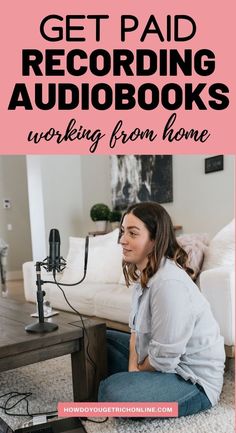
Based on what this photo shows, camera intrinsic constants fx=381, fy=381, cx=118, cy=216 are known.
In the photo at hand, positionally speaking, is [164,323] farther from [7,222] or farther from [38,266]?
[7,222]

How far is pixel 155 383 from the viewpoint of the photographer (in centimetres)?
128

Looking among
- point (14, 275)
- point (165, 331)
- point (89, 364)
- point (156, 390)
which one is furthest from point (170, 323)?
point (14, 275)

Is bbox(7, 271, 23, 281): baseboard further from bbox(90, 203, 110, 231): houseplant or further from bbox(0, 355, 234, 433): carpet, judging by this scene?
bbox(0, 355, 234, 433): carpet

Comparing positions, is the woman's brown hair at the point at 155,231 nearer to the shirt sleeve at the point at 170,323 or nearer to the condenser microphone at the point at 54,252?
the shirt sleeve at the point at 170,323

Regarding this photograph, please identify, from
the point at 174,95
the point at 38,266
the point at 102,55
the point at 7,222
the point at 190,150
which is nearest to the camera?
the point at 102,55

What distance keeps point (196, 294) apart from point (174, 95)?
68 centimetres

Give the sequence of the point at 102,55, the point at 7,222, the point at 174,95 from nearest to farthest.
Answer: the point at 102,55 → the point at 174,95 → the point at 7,222

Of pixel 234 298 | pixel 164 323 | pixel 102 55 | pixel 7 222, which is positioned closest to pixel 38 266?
pixel 164 323

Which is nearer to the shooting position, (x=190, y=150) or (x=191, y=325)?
(x=191, y=325)

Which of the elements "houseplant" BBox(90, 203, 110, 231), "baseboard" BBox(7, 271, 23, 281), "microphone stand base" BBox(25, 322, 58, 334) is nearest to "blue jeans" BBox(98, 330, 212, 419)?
"microphone stand base" BBox(25, 322, 58, 334)

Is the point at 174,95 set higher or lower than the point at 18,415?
higher

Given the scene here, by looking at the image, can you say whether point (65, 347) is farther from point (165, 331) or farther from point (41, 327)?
point (165, 331)

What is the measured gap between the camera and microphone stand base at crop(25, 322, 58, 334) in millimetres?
1412

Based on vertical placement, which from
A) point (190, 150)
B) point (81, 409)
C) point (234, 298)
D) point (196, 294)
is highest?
point (190, 150)
